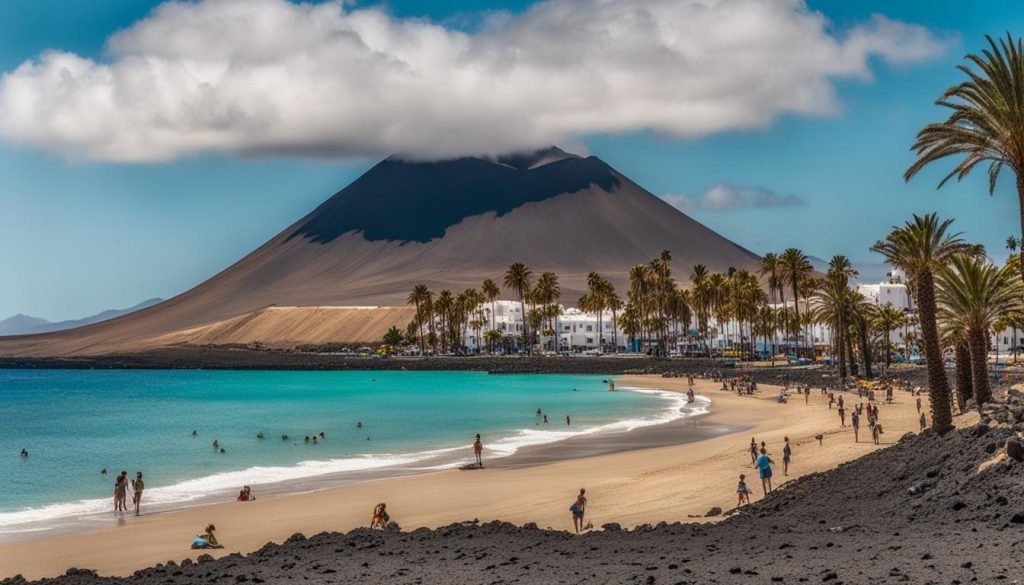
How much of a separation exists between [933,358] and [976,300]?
541cm

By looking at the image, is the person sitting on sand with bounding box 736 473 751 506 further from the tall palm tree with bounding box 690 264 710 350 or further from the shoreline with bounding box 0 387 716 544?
the tall palm tree with bounding box 690 264 710 350

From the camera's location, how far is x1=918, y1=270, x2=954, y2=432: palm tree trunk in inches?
961

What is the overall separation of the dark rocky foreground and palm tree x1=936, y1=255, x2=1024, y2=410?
10.2 m

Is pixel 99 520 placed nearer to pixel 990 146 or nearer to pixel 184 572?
pixel 184 572

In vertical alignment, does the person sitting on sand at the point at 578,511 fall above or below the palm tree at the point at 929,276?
below

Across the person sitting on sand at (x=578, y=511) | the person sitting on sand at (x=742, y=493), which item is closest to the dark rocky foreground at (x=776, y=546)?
the person sitting on sand at (x=742, y=493)

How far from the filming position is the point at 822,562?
13.7 meters

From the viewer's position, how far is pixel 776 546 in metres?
15.5

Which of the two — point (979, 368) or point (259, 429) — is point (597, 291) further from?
point (979, 368)

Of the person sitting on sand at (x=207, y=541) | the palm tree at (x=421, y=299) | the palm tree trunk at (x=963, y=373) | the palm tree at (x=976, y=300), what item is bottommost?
the person sitting on sand at (x=207, y=541)

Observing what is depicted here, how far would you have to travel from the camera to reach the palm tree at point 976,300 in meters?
30.5

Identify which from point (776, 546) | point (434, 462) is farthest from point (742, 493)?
point (434, 462)

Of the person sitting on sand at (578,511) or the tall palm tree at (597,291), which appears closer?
the person sitting on sand at (578,511)

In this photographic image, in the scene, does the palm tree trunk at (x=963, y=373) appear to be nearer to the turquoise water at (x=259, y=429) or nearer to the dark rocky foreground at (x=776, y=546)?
the dark rocky foreground at (x=776, y=546)
